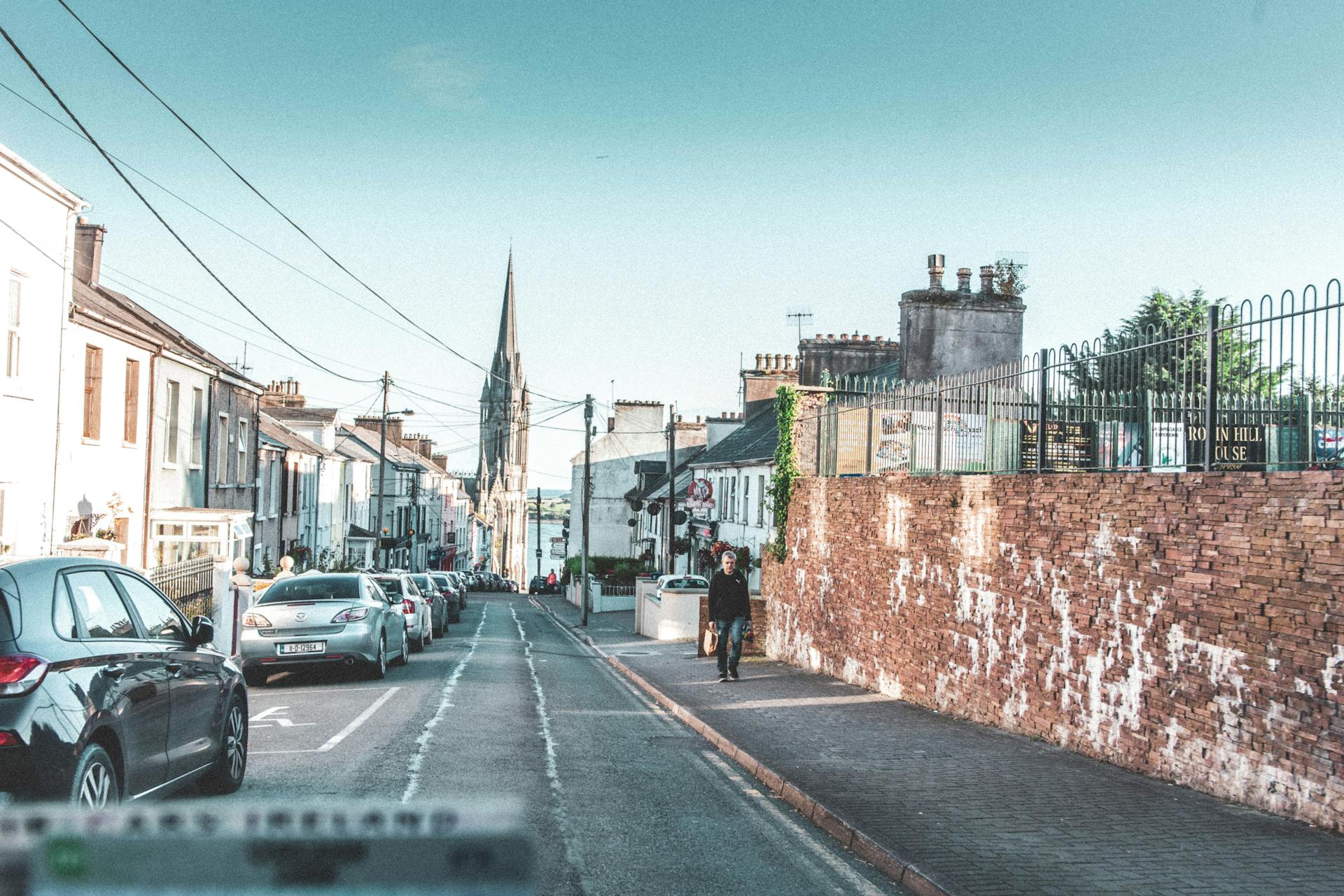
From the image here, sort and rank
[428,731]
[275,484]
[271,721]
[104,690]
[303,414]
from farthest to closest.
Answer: [303,414]
[275,484]
[271,721]
[428,731]
[104,690]

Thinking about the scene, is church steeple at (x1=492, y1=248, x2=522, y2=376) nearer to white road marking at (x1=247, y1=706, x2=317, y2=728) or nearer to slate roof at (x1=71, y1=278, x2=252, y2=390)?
slate roof at (x1=71, y1=278, x2=252, y2=390)

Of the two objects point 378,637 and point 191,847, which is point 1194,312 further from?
point 378,637

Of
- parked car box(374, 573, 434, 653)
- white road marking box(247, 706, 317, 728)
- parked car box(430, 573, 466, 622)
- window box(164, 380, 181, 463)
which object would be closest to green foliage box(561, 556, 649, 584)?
parked car box(430, 573, 466, 622)

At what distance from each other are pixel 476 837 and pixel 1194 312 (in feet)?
29.6

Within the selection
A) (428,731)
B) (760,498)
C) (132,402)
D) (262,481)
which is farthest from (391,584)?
(760,498)

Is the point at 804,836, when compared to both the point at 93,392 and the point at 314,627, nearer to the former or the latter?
the point at 314,627

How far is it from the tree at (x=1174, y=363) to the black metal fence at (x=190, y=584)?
14.9 m

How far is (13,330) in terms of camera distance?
1823 centimetres

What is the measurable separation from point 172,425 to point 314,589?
11250 millimetres

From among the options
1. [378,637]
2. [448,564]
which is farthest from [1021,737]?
[448,564]

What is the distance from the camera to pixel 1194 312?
32.9 ft

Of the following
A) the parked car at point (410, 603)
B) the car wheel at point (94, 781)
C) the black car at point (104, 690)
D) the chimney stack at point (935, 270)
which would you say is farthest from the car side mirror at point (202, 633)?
the chimney stack at point (935, 270)

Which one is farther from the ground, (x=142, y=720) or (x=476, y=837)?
(x=476, y=837)

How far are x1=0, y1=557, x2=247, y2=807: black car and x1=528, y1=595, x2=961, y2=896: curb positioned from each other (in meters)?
3.91
